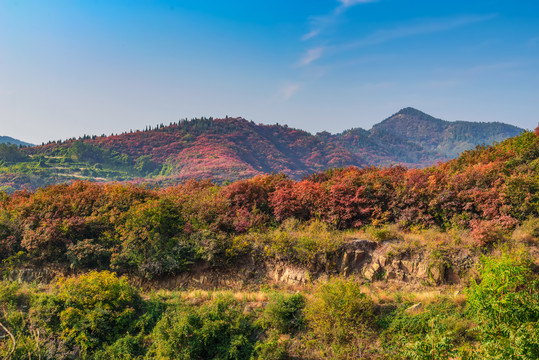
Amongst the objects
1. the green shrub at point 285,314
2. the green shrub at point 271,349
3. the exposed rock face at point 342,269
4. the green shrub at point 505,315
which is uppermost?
the green shrub at point 505,315

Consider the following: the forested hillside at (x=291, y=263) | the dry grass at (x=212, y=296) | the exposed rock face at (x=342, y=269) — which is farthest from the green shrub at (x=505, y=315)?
the dry grass at (x=212, y=296)

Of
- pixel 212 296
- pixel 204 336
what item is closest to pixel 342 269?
pixel 212 296

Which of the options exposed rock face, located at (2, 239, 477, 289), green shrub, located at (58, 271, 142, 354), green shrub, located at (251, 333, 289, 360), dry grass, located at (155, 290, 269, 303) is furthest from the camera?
dry grass, located at (155, 290, 269, 303)

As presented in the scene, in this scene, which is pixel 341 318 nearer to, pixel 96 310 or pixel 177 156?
pixel 96 310

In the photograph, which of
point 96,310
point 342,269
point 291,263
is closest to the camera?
point 96,310

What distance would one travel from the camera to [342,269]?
37.3ft

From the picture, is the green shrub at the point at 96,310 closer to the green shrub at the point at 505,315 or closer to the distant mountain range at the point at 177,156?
the green shrub at the point at 505,315

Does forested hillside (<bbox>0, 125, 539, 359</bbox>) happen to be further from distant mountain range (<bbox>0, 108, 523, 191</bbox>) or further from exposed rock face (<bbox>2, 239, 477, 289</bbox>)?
distant mountain range (<bbox>0, 108, 523, 191</bbox>)

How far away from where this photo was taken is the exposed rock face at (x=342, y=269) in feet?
33.3

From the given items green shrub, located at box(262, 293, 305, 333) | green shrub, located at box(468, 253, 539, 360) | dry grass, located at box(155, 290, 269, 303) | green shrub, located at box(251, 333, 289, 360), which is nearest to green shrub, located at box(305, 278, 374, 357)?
green shrub, located at box(262, 293, 305, 333)

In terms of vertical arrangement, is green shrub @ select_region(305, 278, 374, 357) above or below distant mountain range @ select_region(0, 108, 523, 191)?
below

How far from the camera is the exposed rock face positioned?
10.2 meters

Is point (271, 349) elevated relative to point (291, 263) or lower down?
lower down

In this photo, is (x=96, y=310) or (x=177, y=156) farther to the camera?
(x=177, y=156)
